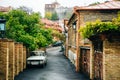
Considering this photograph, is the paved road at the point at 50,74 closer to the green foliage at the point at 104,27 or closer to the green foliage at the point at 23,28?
the green foliage at the point at 23,28

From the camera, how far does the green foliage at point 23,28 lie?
85.1 feet

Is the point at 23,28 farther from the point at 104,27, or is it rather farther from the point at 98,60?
the point at 104,27

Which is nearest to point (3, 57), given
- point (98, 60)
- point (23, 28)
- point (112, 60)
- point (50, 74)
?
point (98, 60)

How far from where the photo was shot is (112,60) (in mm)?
12461

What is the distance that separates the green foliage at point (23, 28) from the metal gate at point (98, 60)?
37.5 feet

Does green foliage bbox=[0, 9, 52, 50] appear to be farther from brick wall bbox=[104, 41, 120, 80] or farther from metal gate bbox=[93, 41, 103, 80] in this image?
brick wall bbox=[104, 41, 120, 80]

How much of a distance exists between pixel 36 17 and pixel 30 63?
619 centimetres

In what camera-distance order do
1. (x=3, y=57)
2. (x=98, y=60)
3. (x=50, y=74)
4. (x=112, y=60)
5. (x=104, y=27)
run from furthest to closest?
1. (x=50, y=74)
2. (x=98, y=60)
3. (x=3, y=57)
4. (x=112, y=60)
5. (x=104, y=27)

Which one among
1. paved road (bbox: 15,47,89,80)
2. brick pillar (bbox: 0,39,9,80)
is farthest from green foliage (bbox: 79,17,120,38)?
paved road (bbox: 15,47,89,80)

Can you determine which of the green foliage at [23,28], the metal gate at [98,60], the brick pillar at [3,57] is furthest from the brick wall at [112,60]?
the green foliage at [23,28]

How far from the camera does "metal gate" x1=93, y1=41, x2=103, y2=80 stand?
13861 mm

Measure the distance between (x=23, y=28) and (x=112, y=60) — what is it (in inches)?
648

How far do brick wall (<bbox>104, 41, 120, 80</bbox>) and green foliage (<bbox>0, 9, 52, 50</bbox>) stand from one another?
14.2 metres

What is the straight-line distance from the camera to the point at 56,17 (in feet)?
440
